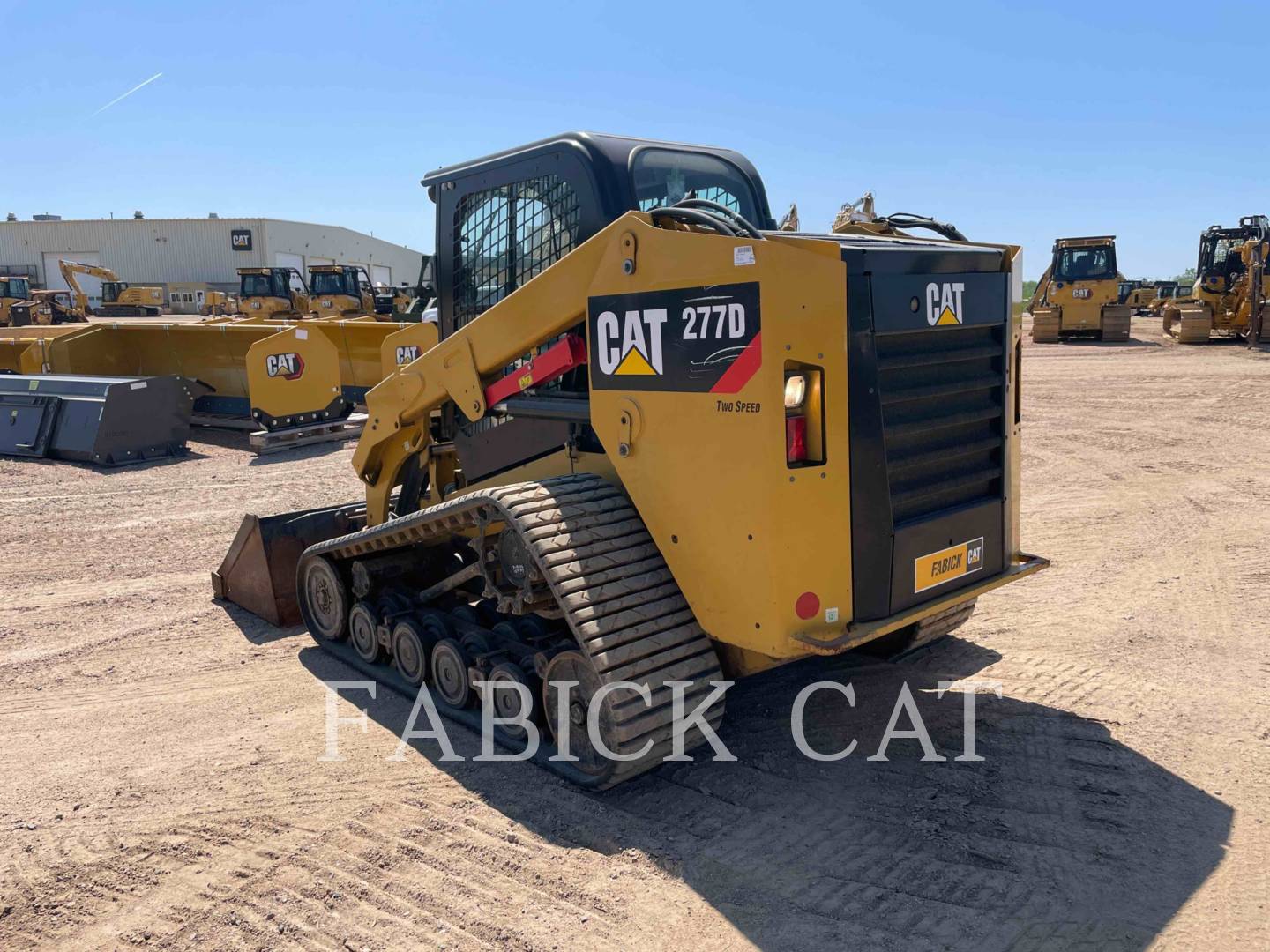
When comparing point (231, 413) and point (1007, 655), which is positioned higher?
point (231, 413)

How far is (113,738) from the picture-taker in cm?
456

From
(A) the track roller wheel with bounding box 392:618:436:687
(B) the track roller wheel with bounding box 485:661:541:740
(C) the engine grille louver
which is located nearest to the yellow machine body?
(C) the engine grille louver

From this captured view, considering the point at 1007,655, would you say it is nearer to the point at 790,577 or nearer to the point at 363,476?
the point at 790,577

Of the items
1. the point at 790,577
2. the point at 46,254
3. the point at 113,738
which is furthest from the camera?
the point at 46,254

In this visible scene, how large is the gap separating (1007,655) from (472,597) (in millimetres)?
2893

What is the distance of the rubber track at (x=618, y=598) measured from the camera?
3.57m

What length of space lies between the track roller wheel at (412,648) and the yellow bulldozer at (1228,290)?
23.9m

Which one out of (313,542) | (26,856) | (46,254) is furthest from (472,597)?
(46,254)

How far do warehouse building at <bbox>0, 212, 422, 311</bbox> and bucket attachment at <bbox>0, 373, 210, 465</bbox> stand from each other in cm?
5216

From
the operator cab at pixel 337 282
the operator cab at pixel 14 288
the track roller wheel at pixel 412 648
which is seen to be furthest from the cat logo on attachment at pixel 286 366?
the operator cab at pixel 14 288

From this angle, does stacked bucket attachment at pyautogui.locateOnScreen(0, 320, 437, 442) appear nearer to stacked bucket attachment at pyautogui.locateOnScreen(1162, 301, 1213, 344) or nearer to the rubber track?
the rubber track

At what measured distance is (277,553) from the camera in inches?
243

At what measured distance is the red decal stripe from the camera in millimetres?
3330

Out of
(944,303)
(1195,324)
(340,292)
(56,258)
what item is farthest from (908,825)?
(56,258)
